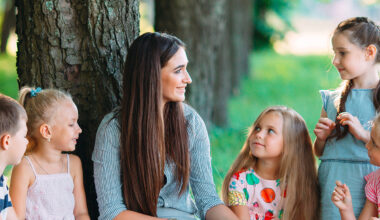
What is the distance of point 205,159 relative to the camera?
3.25 metres

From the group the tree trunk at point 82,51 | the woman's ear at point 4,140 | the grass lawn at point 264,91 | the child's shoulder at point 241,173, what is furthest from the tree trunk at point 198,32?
the woman's ear at point 4,140

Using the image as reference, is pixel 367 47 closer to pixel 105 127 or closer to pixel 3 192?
pixel 105 127

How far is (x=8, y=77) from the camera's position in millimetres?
12461

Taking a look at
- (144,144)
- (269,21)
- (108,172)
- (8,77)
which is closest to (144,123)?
(144,144)

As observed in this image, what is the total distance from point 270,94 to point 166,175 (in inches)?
374

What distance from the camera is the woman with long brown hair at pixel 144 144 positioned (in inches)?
118

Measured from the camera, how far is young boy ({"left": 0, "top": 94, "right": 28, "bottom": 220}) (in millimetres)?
2615

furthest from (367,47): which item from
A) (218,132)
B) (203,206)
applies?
(218,132)

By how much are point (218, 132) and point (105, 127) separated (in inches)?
198

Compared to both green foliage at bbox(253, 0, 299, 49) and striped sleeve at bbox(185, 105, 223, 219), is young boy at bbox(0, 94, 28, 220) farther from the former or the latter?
green foliage at bbox(253, 0, 299, 49)

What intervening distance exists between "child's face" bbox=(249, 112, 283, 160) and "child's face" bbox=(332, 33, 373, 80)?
1.69 feet

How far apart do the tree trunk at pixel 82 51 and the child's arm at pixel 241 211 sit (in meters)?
0.97

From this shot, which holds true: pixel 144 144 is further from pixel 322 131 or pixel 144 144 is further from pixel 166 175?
pixel 322 131

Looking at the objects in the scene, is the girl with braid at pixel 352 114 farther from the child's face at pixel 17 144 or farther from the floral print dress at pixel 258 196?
the child's face at pixel 17 144
